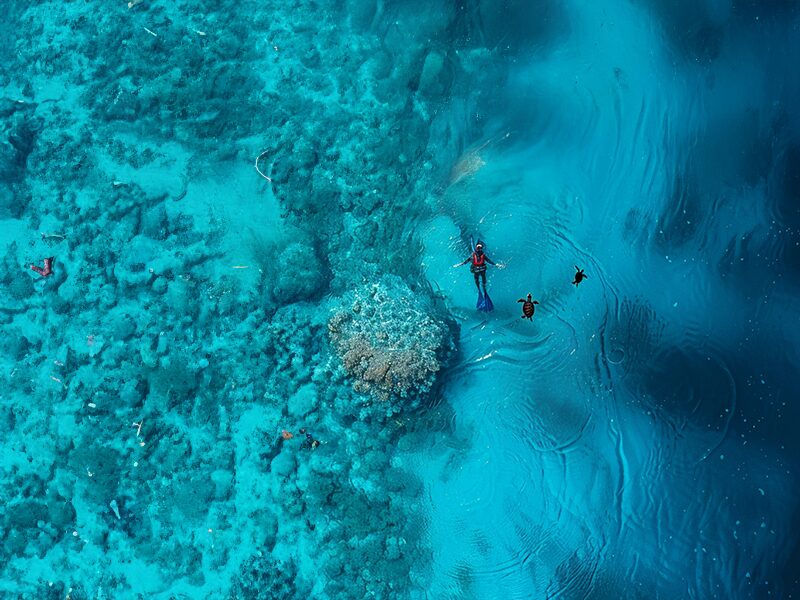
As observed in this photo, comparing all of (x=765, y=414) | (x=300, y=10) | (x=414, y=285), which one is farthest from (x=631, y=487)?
(x=300, y=10)

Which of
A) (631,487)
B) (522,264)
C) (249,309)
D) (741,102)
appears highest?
(741,102)

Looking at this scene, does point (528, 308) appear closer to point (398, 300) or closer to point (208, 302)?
point (398, 300)

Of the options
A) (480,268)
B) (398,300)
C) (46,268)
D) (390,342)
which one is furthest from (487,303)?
(46,268)

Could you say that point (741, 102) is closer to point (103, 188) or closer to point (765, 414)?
point (765, 414)

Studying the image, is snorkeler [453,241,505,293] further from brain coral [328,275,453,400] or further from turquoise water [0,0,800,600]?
brain coral [328,275,453,400]

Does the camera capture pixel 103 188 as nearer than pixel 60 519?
No

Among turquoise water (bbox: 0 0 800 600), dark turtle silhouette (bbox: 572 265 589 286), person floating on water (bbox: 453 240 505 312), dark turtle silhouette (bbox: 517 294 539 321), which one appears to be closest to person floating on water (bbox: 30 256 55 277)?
turquoise water (bbox: 0 0 800 600)
